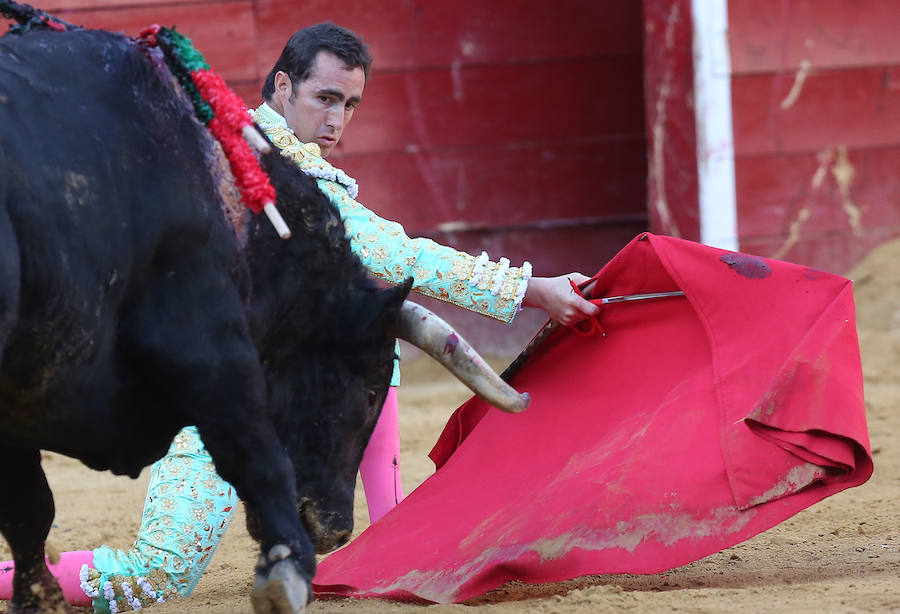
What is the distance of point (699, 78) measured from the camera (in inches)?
229

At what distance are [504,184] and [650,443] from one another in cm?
379

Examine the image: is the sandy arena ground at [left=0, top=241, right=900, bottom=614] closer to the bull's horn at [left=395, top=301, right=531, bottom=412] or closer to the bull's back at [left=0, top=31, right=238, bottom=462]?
the bull's horn at [left=395, top=301, right=531, bottom=412]

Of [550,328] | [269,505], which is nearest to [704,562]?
[550,328]

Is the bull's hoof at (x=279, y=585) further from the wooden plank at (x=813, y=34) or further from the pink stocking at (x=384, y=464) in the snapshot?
the wooden plank at (x=813, y=34)

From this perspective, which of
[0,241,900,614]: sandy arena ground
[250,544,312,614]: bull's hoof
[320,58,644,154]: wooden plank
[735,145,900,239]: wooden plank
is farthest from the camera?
[320,58,644,154]: wooden plank

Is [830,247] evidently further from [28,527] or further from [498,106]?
[28,527]

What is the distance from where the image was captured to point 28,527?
2.61 metres

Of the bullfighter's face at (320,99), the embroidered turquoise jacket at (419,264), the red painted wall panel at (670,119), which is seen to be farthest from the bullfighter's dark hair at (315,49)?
the red painted wall panel at (670,119)

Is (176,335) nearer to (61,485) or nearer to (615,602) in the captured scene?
Answer: (615,602)

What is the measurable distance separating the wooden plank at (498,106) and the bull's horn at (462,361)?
383 centimetres

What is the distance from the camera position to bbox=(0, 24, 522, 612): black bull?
204 centimetres

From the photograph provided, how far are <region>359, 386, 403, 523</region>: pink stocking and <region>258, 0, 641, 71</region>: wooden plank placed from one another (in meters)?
3.47

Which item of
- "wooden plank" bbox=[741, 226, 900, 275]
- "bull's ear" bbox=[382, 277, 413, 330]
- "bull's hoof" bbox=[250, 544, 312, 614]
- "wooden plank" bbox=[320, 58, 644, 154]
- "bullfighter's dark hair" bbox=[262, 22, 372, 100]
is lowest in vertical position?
"bull's hoof" bbox=[250, 544, 312, 614]

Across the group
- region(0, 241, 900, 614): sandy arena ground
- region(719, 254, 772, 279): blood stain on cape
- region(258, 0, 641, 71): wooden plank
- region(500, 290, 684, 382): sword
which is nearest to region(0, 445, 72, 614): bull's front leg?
region(0, 241, 900, 614): sandy arena ground
